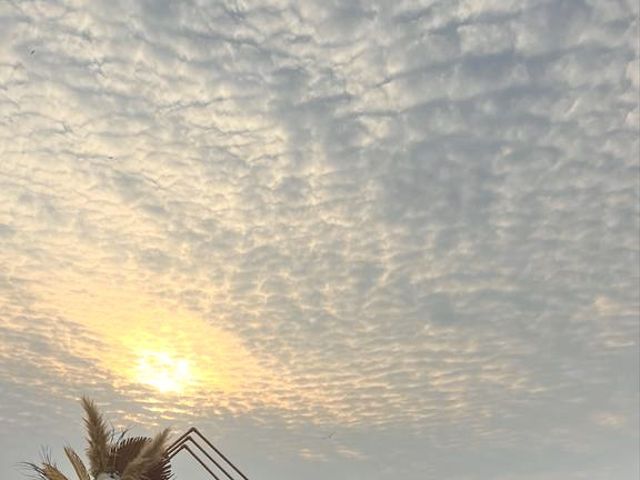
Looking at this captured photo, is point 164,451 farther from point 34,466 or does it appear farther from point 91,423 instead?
point 34,466

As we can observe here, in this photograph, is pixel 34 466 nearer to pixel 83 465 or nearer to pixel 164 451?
pixel 83 465

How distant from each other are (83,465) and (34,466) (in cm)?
161

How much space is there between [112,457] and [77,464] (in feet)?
4.30

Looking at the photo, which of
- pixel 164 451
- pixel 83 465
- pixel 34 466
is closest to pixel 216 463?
pixel 164 451

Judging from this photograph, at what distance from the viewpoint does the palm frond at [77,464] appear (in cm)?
2188

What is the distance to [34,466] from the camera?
21891 mm

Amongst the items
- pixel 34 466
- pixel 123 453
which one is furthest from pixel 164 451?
pixel 34 466

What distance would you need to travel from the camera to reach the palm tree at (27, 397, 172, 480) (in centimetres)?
2153

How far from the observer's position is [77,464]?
2209 cm

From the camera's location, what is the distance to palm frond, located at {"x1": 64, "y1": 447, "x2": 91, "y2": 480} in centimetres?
2188

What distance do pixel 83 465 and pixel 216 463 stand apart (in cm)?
467

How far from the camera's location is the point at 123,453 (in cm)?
2208

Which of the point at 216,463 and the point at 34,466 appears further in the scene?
the point at 216,463

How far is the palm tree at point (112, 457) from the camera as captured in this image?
70.6 feet
